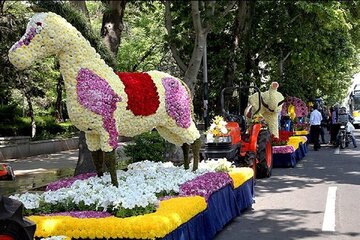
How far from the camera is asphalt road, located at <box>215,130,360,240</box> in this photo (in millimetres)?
8195

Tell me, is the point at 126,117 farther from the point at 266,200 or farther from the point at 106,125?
the point at 266,200

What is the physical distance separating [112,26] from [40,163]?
9580mm

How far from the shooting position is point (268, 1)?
2275 centimetres

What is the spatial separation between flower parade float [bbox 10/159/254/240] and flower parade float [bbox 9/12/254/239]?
12 millimetres

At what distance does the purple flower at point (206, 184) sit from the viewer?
754cm

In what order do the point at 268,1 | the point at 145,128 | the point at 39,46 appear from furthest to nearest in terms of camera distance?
the point at 268,1, the point at 145,128, the point at 39,46

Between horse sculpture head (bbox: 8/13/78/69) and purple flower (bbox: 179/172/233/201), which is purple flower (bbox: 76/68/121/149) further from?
purple flower (bbox: 179/172/233/201)

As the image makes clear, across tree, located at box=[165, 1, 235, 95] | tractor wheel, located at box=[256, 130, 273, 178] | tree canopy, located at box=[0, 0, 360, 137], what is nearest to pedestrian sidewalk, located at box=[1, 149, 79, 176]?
tree canopy, located at box=[0, 0, 360, 137]

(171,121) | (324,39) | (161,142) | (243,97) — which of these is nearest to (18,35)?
(161,142)

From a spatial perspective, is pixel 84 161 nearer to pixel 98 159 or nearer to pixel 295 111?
pixel 98 159

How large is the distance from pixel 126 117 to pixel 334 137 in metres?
17.3

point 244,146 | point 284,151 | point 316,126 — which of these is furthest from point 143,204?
point 316,126

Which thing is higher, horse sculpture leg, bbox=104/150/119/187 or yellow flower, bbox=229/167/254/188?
horse sculpture leg, bbox=104/150/119/187

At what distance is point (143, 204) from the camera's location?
20.6 feet
